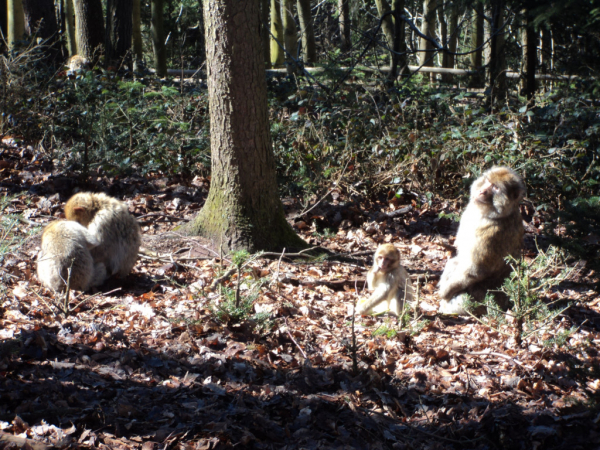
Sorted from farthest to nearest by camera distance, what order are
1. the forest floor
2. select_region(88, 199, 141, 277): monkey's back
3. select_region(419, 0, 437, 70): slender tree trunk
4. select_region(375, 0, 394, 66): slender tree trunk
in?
select_region(375, 0, 394, 66): slender tree trunk, select_region(419, 0, 437, 70): slender tree trunk, select_region(88, 199, 141, 277): monkey's back, the forest floor

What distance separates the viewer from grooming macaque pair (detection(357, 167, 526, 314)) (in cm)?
633

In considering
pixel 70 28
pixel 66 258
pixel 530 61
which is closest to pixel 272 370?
pixel 66 258

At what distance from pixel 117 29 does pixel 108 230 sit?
10492mm

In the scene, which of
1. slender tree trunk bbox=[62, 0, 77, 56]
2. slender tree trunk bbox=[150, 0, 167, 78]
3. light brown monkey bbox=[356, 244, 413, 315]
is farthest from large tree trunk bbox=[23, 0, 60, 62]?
light brown monkey bbox=[356, 244, 413, 315]

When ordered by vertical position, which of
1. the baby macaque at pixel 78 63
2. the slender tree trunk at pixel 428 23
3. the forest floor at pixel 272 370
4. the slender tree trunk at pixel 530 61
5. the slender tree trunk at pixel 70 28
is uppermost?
the slender tree trunk at pixel 70 28

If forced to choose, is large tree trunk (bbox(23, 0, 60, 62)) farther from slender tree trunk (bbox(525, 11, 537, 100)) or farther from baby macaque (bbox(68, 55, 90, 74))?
slender tree trunk (bbox(525, 11, 537, 100))

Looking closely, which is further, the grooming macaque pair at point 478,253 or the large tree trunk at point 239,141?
the large tree trunk at point 239,141

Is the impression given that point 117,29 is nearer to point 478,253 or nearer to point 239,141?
point 239,141

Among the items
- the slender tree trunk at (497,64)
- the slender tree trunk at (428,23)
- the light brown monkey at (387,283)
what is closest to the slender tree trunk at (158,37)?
the slender tree trunk at (428,23)

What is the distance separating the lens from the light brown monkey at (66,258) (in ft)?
20.9

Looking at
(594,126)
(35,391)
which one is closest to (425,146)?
(594,126)

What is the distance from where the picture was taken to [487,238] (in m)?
6.43

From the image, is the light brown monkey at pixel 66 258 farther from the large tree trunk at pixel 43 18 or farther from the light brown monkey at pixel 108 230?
the large tree trunk at pixel 43 18

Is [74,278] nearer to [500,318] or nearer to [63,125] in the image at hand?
[500,318]
